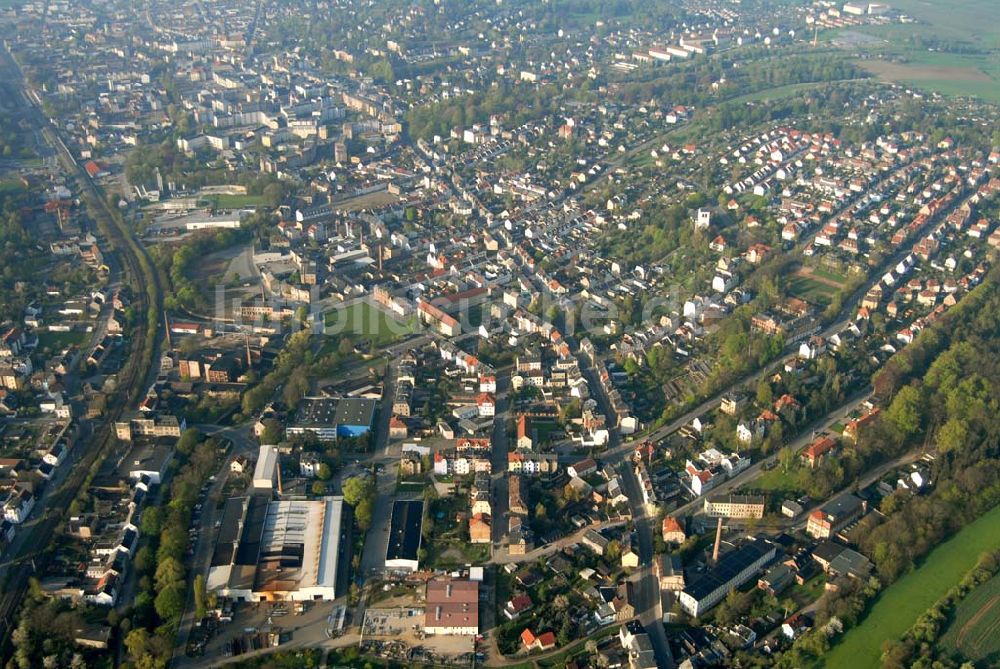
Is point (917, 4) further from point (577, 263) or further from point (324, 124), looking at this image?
point (577, 263)

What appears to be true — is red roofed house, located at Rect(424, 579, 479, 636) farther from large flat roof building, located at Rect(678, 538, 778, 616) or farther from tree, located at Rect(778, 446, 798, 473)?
tree, located at Rect(778, 446, 798, 473)

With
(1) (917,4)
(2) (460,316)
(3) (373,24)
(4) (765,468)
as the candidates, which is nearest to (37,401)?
(2) (460,316)

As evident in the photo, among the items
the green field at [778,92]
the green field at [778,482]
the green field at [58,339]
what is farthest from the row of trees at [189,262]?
the green field at [778,92]

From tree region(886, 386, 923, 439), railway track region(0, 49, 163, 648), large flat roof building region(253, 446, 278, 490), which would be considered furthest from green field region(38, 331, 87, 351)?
tree region(886, 386, 923, 439)

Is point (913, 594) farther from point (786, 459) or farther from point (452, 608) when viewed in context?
point (452, 608)

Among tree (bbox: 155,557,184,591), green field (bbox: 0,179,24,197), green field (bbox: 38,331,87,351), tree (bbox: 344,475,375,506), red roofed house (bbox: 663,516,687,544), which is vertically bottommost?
tree (bbox: 155,557,184,591)

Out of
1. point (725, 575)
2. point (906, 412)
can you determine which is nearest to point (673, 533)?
point (725, 575)

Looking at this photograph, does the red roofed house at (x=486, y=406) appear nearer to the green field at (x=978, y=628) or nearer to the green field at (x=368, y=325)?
the green field at (x=368, y=325)
